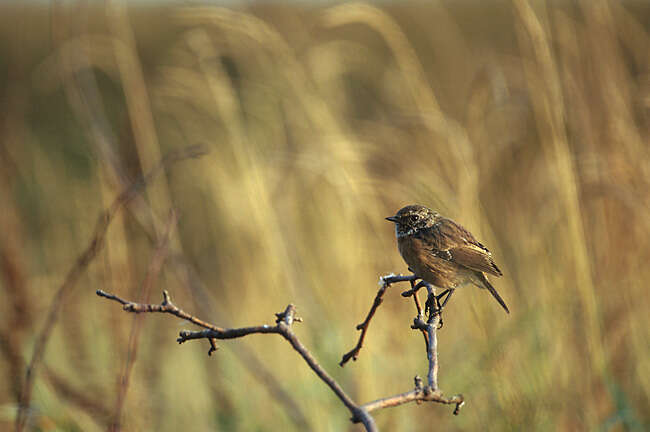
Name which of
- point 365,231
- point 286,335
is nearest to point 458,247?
point 286,335

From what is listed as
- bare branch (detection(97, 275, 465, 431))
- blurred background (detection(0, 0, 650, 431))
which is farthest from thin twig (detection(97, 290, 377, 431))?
blurred background (detection(0, 0, 650, 431))

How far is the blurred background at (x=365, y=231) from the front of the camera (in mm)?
1780

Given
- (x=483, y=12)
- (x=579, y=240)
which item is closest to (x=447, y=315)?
(x=579, y=240)

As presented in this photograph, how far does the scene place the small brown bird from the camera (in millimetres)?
643

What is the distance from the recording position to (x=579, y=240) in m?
1.38

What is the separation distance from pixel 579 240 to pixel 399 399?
101cm

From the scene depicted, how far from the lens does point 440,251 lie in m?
0.68

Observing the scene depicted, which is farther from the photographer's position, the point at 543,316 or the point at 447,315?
the point at 447,315

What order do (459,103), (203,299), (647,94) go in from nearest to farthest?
(647,94) → (203,299) → (459,103)

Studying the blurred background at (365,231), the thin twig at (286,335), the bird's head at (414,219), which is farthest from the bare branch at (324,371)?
the blurred background at (365,231)

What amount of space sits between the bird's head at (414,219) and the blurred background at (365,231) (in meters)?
0.52

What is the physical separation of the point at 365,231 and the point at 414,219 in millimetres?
2130

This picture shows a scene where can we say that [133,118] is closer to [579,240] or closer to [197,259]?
[579,240]

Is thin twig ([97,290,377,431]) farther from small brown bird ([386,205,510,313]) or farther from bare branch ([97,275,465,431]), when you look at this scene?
small brown bird ([386,205,510,313])
